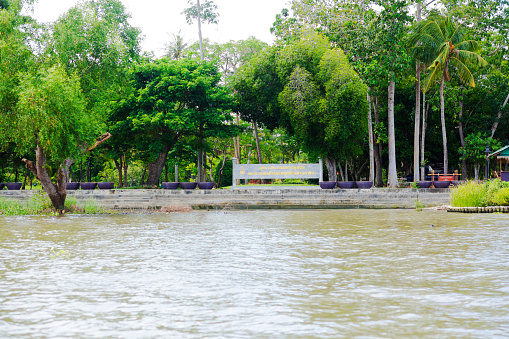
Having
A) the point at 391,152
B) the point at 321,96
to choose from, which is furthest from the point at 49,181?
the point at 391,152

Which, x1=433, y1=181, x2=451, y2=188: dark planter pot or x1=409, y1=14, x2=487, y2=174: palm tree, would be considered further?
x1=409, y1=14, x2=487, y2=174: palm tree

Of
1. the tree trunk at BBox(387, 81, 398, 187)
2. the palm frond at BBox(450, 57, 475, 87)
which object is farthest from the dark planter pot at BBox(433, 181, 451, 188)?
the palm frond at BBox(450, 57, 475, 87)

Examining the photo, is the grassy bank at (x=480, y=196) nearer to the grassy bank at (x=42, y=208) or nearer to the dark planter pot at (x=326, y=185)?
the dark planter pot at (x=326, y=185)

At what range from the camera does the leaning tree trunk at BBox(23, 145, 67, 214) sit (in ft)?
62.4

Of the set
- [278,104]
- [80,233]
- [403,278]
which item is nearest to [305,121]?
[278,104]

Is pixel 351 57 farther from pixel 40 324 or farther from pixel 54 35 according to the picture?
pixel 40 324

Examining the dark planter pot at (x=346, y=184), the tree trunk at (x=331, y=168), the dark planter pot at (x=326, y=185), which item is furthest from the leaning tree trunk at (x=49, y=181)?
the tree trunk at (x=331, y=168)

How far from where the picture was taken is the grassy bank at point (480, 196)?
19.0 meters

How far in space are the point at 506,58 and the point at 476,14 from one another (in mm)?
7176

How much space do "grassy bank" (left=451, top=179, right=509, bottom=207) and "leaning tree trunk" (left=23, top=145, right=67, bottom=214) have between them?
15771mm

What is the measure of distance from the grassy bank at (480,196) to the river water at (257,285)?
6598mm

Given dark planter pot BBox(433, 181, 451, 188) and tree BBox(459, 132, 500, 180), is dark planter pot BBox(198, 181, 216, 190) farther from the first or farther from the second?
tree BBox(459, 132, 500, 180)

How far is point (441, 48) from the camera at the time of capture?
2948 centimetres

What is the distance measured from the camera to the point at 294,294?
21.3ft
